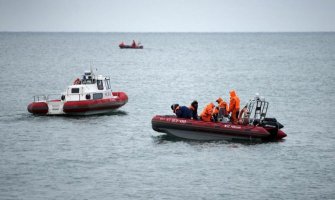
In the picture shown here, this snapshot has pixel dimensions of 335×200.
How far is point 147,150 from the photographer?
3409cm

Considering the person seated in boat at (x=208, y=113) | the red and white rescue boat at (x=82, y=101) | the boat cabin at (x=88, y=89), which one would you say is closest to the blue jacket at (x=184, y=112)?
the person seated in boat at (x=208, y=113)

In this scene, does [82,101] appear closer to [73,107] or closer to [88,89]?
[73,107]

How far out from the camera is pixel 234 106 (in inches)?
1350

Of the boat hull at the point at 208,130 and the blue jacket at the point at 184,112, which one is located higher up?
the blue jacket at the point at 184,112

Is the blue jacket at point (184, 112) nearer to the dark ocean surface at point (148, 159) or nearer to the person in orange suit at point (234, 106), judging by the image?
the dark ocean surface at point (148, 159)

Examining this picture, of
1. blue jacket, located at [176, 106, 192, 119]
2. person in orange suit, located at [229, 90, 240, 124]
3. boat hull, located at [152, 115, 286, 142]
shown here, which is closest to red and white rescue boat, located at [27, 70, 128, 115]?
boat hull, located at [152, 115, 286, 142]

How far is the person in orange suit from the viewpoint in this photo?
34125 millimetres

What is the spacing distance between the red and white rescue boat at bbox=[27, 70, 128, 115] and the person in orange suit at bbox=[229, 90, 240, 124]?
1152 cm

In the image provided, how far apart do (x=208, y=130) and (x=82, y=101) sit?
36.9 ft

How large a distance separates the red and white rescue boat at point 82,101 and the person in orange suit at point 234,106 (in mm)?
11517

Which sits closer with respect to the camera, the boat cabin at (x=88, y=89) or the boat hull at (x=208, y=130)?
the boat hull at (x=208, y=130)

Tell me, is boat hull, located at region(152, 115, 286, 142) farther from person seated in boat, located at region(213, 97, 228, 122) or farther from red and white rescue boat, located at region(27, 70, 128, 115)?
red and white rescue boat, located at region(27, 70, 128, 115)

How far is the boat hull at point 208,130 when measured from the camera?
1330 inches

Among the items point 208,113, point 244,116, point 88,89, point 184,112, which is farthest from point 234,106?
point 88,89
